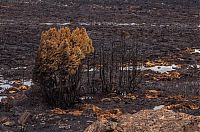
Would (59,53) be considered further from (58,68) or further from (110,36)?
(110,36)

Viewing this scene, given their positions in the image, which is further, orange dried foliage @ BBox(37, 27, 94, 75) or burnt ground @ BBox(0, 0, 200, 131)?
orange dried foliage @ BBox(37, 27, 94, 75)

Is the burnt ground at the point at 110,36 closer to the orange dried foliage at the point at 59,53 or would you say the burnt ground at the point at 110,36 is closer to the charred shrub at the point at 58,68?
the charred shrub at the point at 58,68

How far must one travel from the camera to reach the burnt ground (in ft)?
51.2

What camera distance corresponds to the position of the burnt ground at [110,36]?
15595 millimetres

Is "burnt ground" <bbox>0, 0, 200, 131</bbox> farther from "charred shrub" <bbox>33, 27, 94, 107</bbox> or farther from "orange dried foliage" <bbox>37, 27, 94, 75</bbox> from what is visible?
"orange dried foliage" <bbox>37, 27, 94, 75</bbox>

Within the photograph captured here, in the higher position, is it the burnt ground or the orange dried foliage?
the orange dried foliage

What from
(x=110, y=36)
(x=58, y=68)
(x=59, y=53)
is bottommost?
(x=110, y=36)

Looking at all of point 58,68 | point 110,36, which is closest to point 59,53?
point 58,68

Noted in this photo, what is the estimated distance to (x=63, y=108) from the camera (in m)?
15.8

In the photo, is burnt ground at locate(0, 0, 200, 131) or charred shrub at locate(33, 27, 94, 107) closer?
burnt ground at locate(0, 0, 200, 131)

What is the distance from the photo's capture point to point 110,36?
32.6 metres

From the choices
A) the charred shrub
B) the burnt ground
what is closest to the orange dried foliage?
the charred shrub

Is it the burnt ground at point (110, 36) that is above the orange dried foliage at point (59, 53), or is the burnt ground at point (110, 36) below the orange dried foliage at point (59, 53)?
below

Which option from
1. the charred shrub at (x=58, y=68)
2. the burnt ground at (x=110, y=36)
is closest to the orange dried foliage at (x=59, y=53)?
the charred shrub at (x=58, y=68)
